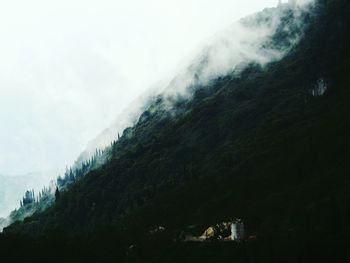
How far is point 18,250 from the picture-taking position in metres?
194

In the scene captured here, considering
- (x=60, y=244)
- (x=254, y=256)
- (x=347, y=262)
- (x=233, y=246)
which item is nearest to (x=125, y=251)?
(x=60, y=244)

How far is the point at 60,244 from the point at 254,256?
7169 cm

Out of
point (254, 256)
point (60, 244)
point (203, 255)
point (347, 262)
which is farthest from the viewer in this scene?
point (60, 244)

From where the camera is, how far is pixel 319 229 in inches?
7101

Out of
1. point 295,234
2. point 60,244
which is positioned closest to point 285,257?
point 295,234

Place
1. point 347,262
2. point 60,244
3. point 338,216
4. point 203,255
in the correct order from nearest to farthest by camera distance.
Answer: point 347,262, point 203,255, point 338,216, point 60,244

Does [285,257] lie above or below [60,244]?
below

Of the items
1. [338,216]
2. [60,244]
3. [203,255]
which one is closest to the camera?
[203,255]

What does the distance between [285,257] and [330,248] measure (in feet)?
37.9

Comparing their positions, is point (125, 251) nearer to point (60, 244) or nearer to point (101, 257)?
point (101, 257)

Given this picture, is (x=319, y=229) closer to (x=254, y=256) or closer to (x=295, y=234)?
(x=295, y=234)

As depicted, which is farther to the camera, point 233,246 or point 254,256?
point 233,246

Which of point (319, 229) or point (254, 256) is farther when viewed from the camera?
point (319, 229)

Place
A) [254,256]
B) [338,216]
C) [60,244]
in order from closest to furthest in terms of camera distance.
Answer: [254,256]
[338,216]
[60,244]
